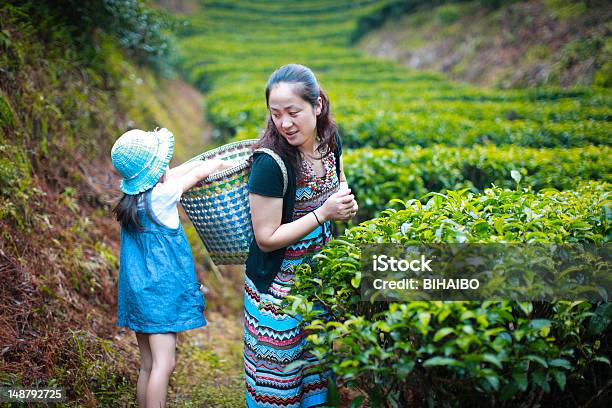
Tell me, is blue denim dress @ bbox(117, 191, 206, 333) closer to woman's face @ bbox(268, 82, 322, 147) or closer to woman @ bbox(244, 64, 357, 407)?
woman @ bbox(244, 64, 357, 407)

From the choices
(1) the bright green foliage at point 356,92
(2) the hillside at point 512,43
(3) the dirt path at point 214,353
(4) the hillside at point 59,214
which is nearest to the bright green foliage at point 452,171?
(1) the bright green foliage at point 356,92

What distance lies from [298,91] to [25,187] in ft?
7.20

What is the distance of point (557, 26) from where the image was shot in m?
14.4

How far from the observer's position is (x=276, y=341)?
219cm

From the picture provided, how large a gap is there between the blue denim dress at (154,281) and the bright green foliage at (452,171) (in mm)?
2059

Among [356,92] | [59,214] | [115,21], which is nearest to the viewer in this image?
[59,214]

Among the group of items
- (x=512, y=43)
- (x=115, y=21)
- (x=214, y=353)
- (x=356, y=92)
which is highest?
(x=512, y=43)

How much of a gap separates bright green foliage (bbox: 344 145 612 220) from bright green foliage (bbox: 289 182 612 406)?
183cm

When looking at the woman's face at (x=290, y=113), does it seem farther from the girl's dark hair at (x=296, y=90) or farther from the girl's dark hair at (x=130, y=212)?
the girl's dark hair at (x=130, y=212)

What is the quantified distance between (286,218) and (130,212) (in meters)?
0.71

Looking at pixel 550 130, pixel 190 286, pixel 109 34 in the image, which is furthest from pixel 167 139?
pixel 550 130

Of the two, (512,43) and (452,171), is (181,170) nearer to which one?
(452,171)

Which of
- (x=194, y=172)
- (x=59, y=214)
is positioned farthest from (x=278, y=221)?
(x=59, y=214)

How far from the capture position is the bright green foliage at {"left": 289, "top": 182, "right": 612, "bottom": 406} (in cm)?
Result: 161
